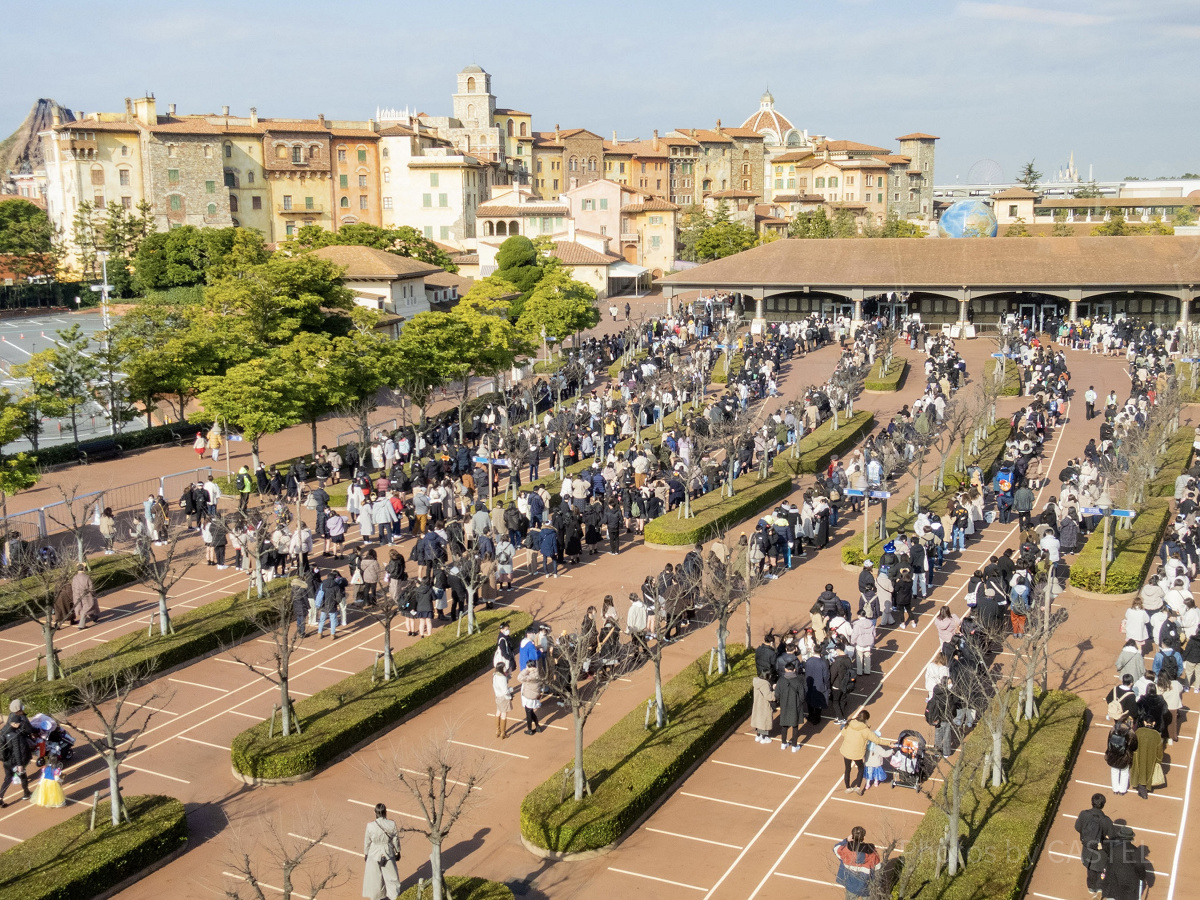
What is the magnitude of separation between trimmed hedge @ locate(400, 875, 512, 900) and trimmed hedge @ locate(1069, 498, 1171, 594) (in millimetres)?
12957

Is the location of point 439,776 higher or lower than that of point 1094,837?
lower

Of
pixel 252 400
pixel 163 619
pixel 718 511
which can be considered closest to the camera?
pixel 163 619

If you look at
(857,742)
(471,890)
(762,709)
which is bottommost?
(471,890)

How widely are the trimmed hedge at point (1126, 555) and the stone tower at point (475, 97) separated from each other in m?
88.0

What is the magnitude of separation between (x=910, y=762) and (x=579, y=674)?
14.9 ft

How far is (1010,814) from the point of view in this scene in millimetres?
12211

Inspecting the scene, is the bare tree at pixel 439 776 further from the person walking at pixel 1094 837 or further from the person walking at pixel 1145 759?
the person walking at pixel 1145 759

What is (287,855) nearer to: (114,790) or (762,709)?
(114,790)

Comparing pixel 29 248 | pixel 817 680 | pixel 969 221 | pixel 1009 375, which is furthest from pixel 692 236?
pixel 817 680

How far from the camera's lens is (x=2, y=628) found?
19094 mm

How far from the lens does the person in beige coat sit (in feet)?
→ 61.0

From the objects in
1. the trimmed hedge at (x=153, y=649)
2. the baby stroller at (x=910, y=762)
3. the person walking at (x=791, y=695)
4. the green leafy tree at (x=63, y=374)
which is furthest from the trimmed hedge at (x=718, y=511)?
the green leafy tree at (x=63, y=374)

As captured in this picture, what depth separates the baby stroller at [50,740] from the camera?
13562mm

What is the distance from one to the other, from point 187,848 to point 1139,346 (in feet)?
136
